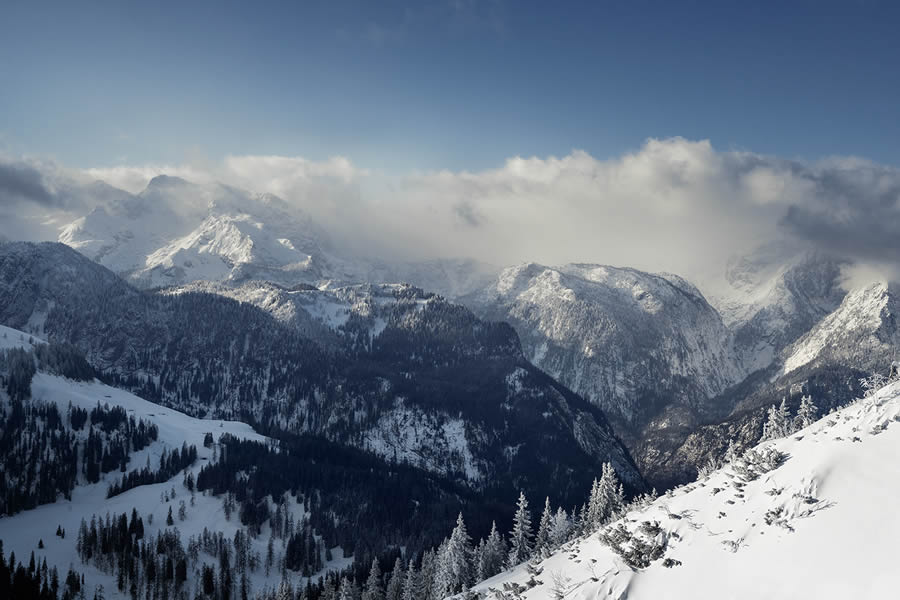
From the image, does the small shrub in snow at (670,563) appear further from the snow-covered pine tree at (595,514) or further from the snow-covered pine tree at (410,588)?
the snow-covered pine tree at (410,588)

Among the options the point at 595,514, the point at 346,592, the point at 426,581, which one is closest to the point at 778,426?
the point at 595,514

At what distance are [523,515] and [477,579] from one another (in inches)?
715

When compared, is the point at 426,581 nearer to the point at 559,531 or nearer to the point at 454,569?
the point at 454,569

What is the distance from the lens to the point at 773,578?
63406 mm

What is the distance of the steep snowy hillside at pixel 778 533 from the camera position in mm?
60500

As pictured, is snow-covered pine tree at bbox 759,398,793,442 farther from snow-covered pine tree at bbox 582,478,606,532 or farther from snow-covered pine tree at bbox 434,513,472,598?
snow-covered pine tree at bbox 434,513,472,598

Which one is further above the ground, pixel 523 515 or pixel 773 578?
pixel 773 578

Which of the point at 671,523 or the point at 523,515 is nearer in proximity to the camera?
the point at 671,523

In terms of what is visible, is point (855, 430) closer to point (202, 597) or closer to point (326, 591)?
point (326, 591)

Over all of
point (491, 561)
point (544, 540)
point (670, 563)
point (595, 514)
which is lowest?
point (491, 561)

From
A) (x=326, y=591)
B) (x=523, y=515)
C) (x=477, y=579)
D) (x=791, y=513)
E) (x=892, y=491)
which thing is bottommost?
(x=326, y=591)

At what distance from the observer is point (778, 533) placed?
2731 inches

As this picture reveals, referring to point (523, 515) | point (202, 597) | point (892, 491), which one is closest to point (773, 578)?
point (892, 491)

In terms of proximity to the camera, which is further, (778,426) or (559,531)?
(559,531)
